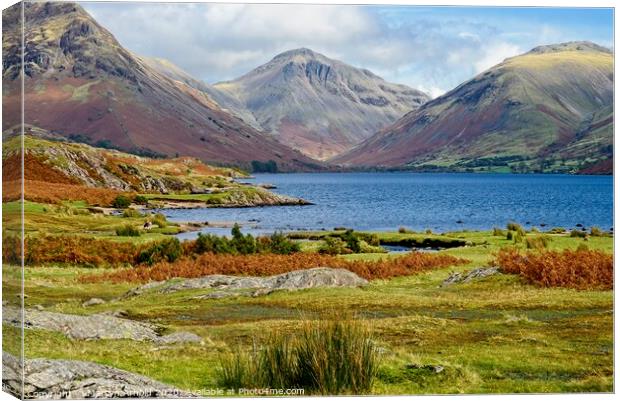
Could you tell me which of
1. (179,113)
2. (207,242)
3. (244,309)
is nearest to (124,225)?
(207,242)

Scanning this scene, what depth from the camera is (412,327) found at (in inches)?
995

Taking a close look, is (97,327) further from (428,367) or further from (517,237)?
(517,237)

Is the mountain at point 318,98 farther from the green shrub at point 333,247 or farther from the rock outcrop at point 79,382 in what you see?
the rock outcrop at point 79,382

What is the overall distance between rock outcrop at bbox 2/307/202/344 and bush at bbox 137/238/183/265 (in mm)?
6315

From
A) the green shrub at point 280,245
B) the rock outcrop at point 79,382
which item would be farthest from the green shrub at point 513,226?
the rock outcrop at point 79,382

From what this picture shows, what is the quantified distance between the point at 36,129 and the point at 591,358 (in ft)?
60.4

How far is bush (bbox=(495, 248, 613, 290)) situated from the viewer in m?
28.5

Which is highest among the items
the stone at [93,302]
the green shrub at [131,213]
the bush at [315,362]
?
the green shrub at [131,213]

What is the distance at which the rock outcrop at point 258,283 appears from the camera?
28.1 metres

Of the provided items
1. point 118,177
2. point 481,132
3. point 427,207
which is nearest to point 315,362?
point 118,177

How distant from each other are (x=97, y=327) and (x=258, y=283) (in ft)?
19.9

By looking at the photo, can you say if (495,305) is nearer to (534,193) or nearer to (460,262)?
(460,262)

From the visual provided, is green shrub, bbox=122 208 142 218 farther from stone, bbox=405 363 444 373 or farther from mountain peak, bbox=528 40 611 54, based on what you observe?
mountain peak, bbox=528 40 611 54

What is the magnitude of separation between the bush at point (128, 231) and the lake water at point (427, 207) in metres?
1.66
